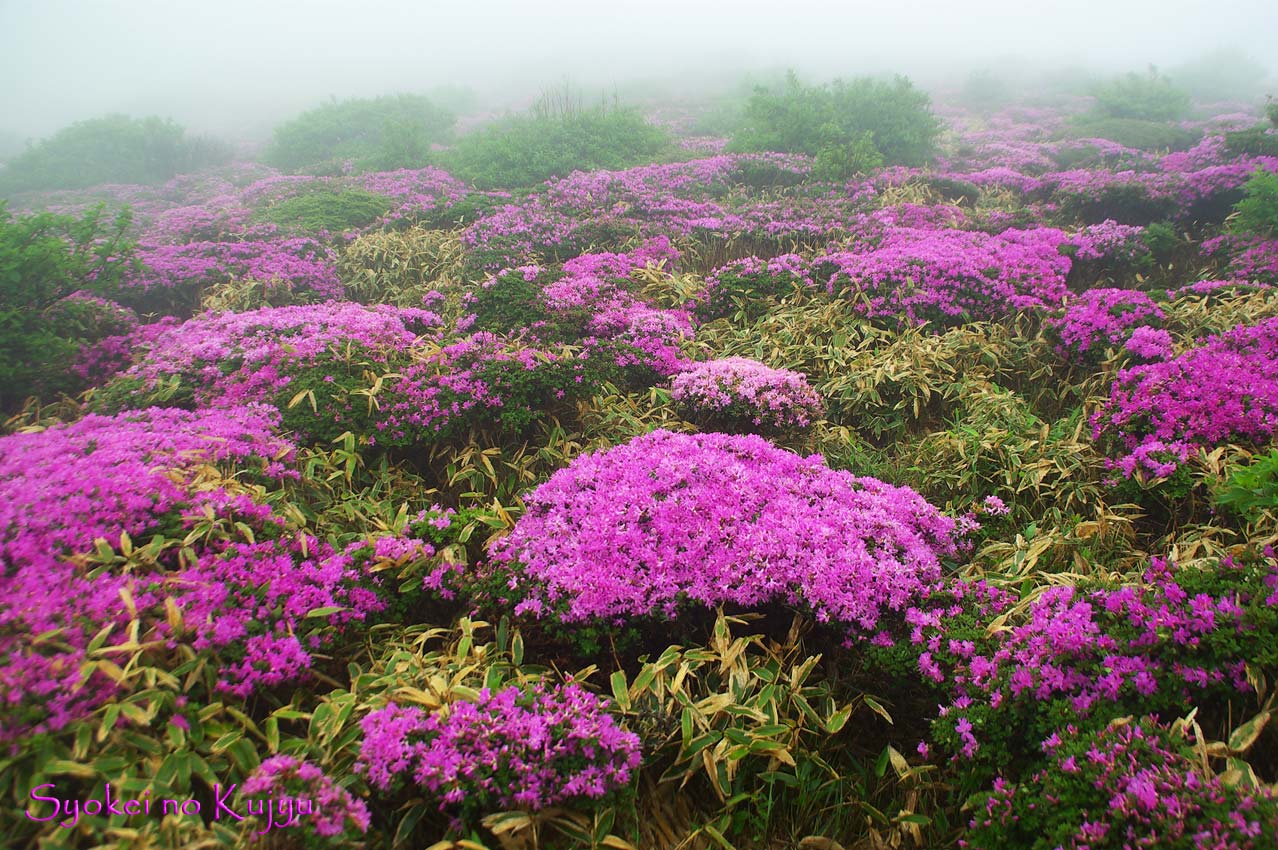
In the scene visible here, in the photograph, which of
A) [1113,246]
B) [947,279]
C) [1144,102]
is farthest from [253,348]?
[1144,102]

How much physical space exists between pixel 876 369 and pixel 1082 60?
66.2m

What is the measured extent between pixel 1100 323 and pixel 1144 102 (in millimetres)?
25416

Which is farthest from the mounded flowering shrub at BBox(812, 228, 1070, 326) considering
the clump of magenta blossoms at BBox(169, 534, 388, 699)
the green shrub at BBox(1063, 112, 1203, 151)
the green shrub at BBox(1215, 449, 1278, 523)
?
the green shrub at BBox(1063, 112, 1203, 151)

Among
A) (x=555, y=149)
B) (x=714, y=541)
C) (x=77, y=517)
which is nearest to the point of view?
(x=77, y=517)

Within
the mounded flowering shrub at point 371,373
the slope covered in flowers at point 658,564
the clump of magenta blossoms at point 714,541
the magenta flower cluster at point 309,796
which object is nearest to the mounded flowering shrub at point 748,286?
the slope covered in flowers at point 658,564

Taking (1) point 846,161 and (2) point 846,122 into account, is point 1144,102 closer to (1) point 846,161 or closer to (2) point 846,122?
(2) point 846,122

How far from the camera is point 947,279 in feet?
23.1

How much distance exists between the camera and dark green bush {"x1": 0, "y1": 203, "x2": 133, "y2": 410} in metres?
5.43

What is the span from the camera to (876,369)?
18.6 feet

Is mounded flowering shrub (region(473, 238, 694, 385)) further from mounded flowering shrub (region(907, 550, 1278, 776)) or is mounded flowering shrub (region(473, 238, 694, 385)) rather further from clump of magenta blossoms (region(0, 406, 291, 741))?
mounded flowering shrub (region(907, 550, 1278, 776))

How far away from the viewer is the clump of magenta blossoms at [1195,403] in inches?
154

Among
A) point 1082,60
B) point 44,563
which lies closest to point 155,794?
point 44,563

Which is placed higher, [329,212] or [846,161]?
[846,161]

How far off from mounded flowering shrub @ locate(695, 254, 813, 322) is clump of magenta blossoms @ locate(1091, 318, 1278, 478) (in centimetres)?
382
